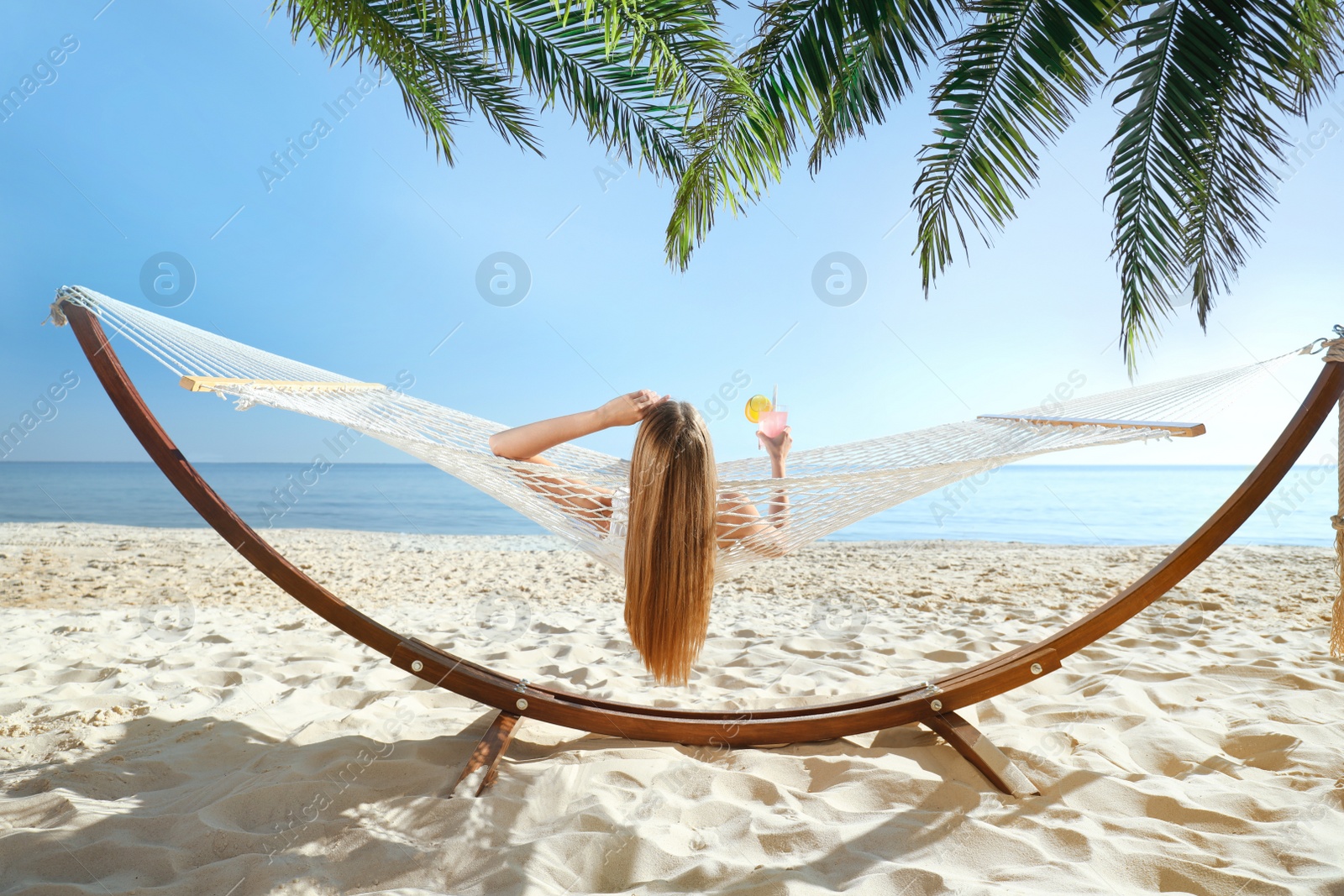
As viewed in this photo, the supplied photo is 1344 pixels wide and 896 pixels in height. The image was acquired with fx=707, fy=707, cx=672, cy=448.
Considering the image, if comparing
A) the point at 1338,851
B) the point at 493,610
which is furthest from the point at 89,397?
the point at 1338,851

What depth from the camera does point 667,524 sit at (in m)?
1.27

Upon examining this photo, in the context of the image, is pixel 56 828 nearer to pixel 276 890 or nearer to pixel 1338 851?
pixel 276 890

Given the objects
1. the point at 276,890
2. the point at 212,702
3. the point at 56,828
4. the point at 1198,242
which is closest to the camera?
the point at 276,890

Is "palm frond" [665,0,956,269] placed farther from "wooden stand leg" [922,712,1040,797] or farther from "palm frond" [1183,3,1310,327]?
"wooden stand leg" [922,712,1040,797]

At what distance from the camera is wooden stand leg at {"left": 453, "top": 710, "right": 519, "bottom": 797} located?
4.09 feet

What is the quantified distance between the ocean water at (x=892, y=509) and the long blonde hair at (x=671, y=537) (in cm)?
387

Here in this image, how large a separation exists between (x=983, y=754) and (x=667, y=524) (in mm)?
700

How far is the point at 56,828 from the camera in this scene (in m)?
1.07

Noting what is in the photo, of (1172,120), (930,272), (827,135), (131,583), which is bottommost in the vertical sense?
(131,583)

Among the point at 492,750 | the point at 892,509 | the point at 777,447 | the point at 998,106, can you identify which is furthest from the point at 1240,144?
the point at 892,509

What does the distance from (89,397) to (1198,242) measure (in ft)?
58.3

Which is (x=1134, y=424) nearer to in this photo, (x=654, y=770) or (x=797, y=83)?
(x=654, y=770)

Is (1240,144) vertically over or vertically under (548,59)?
under

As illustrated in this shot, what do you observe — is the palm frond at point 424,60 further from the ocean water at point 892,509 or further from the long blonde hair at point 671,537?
the ocean water at point 892,509
